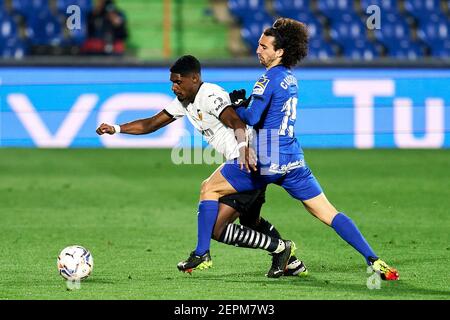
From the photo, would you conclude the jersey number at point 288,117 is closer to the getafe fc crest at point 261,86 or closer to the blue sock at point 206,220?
the getafe fc crest at point 261,86

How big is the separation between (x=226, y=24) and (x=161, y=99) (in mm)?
5254

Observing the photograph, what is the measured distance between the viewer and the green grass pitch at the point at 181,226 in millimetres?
7758

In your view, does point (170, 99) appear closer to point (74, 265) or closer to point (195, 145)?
point (195, 145)

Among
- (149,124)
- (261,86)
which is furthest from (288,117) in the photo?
(149,124)

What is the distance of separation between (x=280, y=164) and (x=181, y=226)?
3.79 m

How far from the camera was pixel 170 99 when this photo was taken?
58.2ft

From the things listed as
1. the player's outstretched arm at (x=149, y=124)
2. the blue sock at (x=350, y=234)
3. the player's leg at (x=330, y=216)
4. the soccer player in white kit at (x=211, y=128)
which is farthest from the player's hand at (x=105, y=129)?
the blue sock at (x=350, y=234)

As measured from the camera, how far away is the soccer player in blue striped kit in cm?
775

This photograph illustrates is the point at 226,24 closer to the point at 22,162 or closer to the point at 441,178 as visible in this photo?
the point at 22,162

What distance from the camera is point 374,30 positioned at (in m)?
22.0

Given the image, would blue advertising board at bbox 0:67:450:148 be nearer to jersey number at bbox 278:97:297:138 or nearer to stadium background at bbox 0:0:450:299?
stadium background at bbox 0:0:450:299

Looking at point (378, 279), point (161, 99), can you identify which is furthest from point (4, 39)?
point (378, 279)

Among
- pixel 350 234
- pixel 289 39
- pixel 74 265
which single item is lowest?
pixel 74 265

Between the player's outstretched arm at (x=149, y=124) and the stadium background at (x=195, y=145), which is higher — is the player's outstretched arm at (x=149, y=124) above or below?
above
